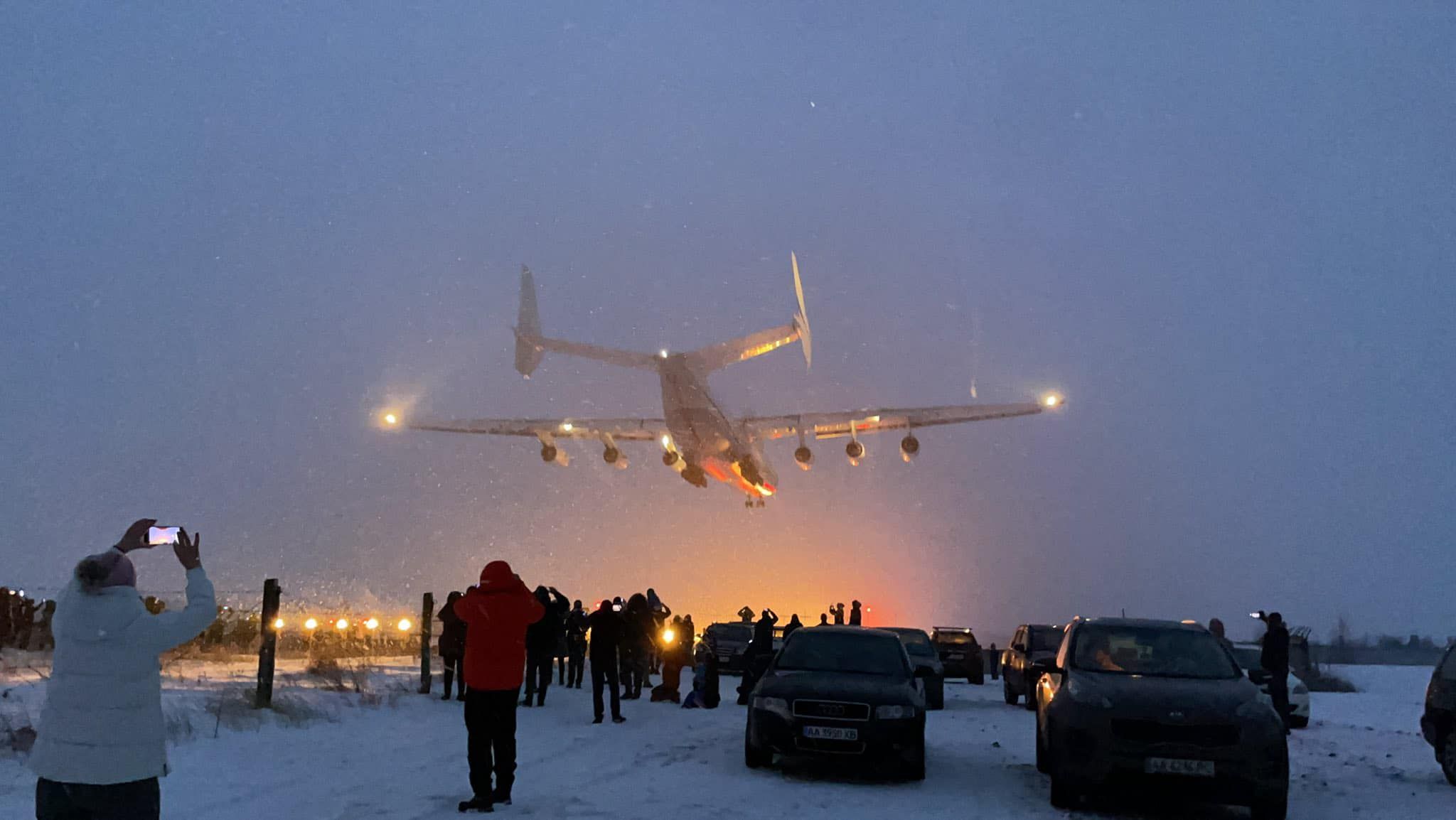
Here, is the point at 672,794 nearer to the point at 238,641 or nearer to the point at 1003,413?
the point at 238,641

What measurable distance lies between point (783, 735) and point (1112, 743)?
10.1 feet

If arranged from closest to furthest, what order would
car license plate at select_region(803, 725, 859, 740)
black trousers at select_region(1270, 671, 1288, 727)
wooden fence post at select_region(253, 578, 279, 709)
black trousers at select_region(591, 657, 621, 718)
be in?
car license plate at select_region(803, 725, 859, 740) < wooden fence post at select_region(253, 578, 279, 709) < black trousers at select_region(591, 657, 621, 718) < black trousers at select_region(1270, 671, 1288, 727)

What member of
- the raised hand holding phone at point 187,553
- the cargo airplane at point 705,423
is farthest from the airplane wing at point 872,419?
the raised hand holding phone at point 187,553

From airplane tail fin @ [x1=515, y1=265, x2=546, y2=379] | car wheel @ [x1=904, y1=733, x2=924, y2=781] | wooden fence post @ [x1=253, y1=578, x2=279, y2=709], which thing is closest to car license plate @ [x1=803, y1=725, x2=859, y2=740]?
car wheel @ [x1=904, y1=733, x2=924, y2=781]

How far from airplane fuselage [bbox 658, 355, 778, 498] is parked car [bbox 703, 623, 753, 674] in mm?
11543

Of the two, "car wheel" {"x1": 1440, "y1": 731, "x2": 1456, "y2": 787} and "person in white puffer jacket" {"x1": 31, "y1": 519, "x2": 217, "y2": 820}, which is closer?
"person in white puffer jacket" {"x1": 31, "y1": 519, "x2": 217, "y2": 820}

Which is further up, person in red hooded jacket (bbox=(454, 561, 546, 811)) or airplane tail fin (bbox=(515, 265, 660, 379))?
airplane tail fin (bbox=(515, 265, 660, 379))

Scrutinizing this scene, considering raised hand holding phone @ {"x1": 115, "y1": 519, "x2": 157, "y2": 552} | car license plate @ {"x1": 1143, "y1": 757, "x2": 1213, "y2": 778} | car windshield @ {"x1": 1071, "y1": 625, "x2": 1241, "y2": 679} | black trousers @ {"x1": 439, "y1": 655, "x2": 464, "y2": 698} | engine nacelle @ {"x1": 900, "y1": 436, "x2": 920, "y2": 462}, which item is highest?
engine nacelle @ {"x1": 900, "y1": 436, "x2": 920, "y2": 462}

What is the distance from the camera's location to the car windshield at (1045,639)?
21172 mm

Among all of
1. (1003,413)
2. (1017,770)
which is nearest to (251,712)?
(1017,770)

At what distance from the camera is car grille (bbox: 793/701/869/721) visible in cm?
1086

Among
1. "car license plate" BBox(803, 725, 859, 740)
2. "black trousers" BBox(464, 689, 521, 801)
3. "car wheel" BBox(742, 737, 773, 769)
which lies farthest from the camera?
"car wheel" BBox(742, 737, 773, 769)

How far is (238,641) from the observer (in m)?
26.4

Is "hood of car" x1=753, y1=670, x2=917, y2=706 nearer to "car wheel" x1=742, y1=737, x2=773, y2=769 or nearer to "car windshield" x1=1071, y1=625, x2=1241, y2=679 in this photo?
"car wheel" x1=742, y1=737, x2=773, y2=769
